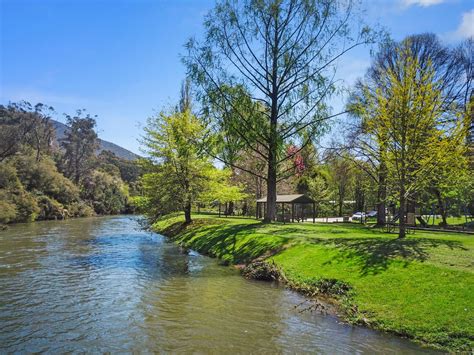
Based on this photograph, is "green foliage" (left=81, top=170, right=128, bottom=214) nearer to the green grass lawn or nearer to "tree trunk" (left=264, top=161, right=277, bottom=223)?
"tree trunk" (left=264, top=161, right=277, bottom=223)

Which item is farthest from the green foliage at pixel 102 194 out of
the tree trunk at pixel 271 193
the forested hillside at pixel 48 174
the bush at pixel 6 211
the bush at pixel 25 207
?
the tree trunk at pixel 271 193

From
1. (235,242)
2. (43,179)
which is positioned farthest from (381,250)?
(43,179)

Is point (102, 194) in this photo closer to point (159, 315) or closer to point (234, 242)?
point (234, 242)

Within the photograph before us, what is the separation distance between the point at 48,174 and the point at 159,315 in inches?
2045

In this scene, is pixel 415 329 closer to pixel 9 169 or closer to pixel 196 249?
pixel 196 249

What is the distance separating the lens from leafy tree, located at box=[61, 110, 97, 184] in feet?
250

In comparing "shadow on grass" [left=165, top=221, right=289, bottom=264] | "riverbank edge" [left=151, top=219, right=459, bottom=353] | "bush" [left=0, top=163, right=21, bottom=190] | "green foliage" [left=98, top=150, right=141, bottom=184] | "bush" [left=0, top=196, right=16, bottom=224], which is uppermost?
"green foliage" [left=98, top=150, right=141, bottom=184]

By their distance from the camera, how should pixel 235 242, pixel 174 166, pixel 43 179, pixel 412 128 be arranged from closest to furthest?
pixel 412 128
pixel 235 242
pixel 174 166
pixel 43 179

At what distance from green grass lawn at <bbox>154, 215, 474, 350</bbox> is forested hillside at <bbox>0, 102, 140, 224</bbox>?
19.7m

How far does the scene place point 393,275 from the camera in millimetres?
11172

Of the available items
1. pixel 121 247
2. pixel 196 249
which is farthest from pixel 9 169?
pixel 196 249

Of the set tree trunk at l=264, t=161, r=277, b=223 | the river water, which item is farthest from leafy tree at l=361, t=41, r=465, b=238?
tree trunk at l=264, t=161, r=277, b=223

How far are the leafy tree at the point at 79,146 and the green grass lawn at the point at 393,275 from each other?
65742 millimetres

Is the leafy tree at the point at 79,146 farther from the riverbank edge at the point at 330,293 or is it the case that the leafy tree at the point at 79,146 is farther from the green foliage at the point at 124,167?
the riverbank edge at the point at 330,293
